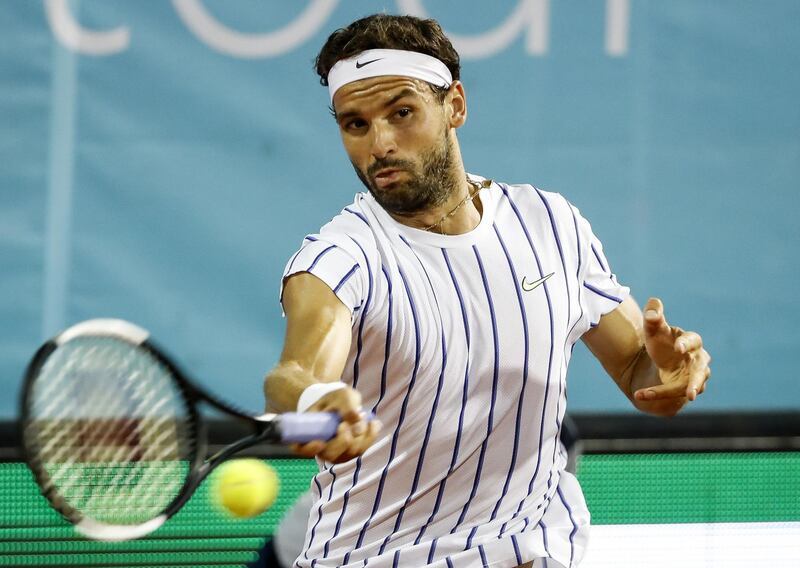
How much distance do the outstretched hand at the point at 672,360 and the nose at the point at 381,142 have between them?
54 cm

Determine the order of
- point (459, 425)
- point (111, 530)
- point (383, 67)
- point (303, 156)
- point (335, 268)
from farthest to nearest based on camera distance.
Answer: point (303, 156), point (383, 67), point (459, 425), point (335, 268), point (111, 530)

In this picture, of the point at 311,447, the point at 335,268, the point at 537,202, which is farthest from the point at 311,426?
the point at 537,202

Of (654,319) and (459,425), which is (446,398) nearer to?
(459,425)

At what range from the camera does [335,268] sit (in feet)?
7.34

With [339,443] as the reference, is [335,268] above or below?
above

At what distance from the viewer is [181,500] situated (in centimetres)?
198

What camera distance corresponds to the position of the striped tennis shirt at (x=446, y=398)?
2303 millimetres

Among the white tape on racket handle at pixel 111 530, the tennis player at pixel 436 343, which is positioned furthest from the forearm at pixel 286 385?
the white tape on racket handle at pixel 111 530

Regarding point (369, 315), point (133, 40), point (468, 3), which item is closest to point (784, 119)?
point (468, 3)

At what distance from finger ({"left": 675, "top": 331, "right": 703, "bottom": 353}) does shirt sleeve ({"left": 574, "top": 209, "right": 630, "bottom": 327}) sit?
0.25 metres

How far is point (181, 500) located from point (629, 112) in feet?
8.14

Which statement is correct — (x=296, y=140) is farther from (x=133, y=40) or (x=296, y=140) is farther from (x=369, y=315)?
(x=369, y=315)

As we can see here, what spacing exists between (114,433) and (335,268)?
0.45 metres

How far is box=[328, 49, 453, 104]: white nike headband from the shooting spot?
7.98ft
